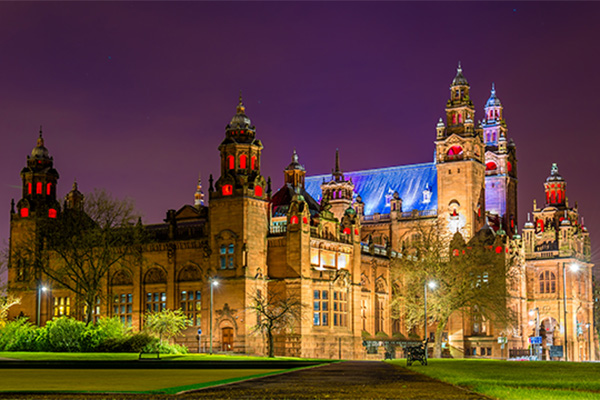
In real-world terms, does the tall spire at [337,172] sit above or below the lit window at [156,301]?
above

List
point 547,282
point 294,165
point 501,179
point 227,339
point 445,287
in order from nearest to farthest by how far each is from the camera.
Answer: point 227,339 → point 445,287 → point 294,165 → point 547,282 → point 501,179

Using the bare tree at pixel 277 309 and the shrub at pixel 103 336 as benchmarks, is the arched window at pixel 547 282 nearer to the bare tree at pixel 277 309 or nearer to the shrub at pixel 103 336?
the bare tree at pixel 277 309

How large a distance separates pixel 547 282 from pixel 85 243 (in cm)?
7825

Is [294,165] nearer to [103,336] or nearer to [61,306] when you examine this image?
[61,306]

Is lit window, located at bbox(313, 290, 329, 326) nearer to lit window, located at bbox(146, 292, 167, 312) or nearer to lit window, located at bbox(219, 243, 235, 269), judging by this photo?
lit window, located at bbox(219, 243, 235, 269)

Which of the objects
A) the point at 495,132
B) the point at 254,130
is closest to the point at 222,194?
the point at 254,130

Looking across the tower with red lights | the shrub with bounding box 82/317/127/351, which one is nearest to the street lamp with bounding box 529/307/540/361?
the tower with red lights

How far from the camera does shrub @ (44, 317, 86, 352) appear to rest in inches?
2768

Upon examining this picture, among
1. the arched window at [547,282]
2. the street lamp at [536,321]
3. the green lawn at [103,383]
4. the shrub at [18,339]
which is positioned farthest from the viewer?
the arched window at [547,282]

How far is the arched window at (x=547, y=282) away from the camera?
13619 cm

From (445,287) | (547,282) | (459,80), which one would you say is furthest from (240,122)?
(547,282)

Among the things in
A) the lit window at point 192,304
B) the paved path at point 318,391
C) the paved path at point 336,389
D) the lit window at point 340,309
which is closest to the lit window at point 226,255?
the lit window at point 192,304

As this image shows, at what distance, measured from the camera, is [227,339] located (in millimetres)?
84562

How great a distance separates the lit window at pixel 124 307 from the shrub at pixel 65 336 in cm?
2049
